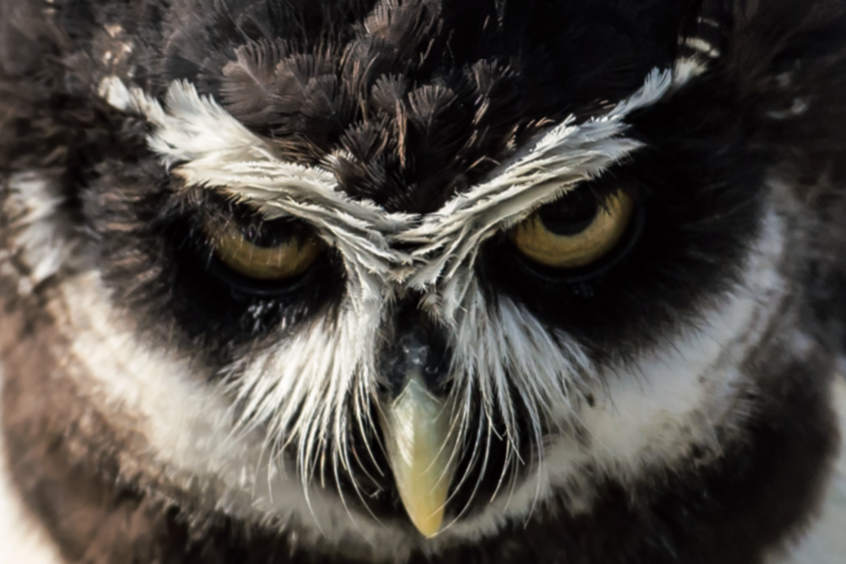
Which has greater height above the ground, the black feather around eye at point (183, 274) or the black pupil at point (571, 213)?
the black pupil at point (571, 213)

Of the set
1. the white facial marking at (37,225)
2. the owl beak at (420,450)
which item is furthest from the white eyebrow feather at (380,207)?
the white facial marking at (37,225)

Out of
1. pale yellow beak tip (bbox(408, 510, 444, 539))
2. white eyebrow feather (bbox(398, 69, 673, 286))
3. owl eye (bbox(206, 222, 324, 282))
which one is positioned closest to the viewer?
white eyebrow feather (bbox(398, 69, 673, 286))

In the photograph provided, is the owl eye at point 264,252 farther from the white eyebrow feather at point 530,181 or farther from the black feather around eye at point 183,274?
the white eyebrow feather at point 530,181

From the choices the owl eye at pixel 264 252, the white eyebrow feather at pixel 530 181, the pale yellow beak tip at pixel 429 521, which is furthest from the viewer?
the pale yellow beak tip at pixel 429 521

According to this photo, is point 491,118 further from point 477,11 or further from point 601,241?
point 601,241

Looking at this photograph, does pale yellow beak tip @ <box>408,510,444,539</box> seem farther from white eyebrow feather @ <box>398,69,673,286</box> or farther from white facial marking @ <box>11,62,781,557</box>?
white eyebrow feather @ <box>398,69,673,286</box>

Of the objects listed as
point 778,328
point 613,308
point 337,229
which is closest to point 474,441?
point 613,308

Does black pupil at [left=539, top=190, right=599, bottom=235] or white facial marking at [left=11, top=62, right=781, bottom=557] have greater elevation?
black pupil at [left=539, top=190, right=599, bottom=235]

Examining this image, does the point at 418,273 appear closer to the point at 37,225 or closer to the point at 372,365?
the point at 372,365

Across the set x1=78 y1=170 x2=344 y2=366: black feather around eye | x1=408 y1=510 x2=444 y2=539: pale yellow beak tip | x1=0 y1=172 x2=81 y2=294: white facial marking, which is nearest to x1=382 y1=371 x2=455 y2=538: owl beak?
x1=408 y1=510 x2=444 y2=539: pale yellow beak tip
